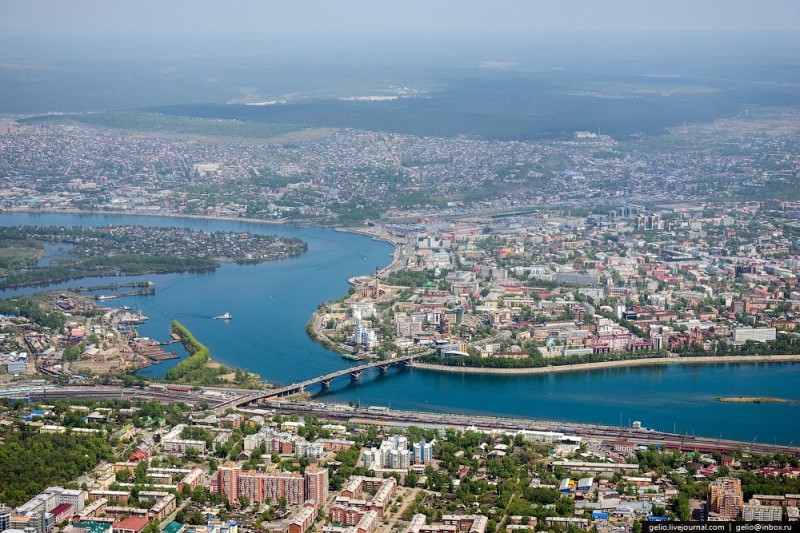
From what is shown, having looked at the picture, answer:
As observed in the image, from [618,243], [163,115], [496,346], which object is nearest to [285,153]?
[163,115]

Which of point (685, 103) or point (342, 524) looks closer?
point (342, 524)

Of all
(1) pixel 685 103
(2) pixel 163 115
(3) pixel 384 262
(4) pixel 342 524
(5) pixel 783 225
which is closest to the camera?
(4) pixel 342 524

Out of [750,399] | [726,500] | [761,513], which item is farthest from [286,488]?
[750,399]

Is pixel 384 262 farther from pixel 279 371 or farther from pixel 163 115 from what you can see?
pixel 163 115

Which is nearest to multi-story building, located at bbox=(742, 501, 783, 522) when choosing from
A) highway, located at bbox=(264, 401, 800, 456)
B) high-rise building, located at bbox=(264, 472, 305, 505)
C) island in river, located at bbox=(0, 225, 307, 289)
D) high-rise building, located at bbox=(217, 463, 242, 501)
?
highway, located at bbox=(264, 401, 800, 456)

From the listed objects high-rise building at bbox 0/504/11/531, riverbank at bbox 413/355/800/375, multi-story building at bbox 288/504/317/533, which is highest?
high-rise building at bbox 0/504/11/531

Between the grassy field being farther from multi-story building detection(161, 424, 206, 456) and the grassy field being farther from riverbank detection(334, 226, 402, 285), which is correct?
multi-story building detection(161, 424, 206, 456)

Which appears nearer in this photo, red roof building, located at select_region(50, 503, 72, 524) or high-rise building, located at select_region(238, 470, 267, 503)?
red roof building, located at select_region(50, 503, 72, 524)
